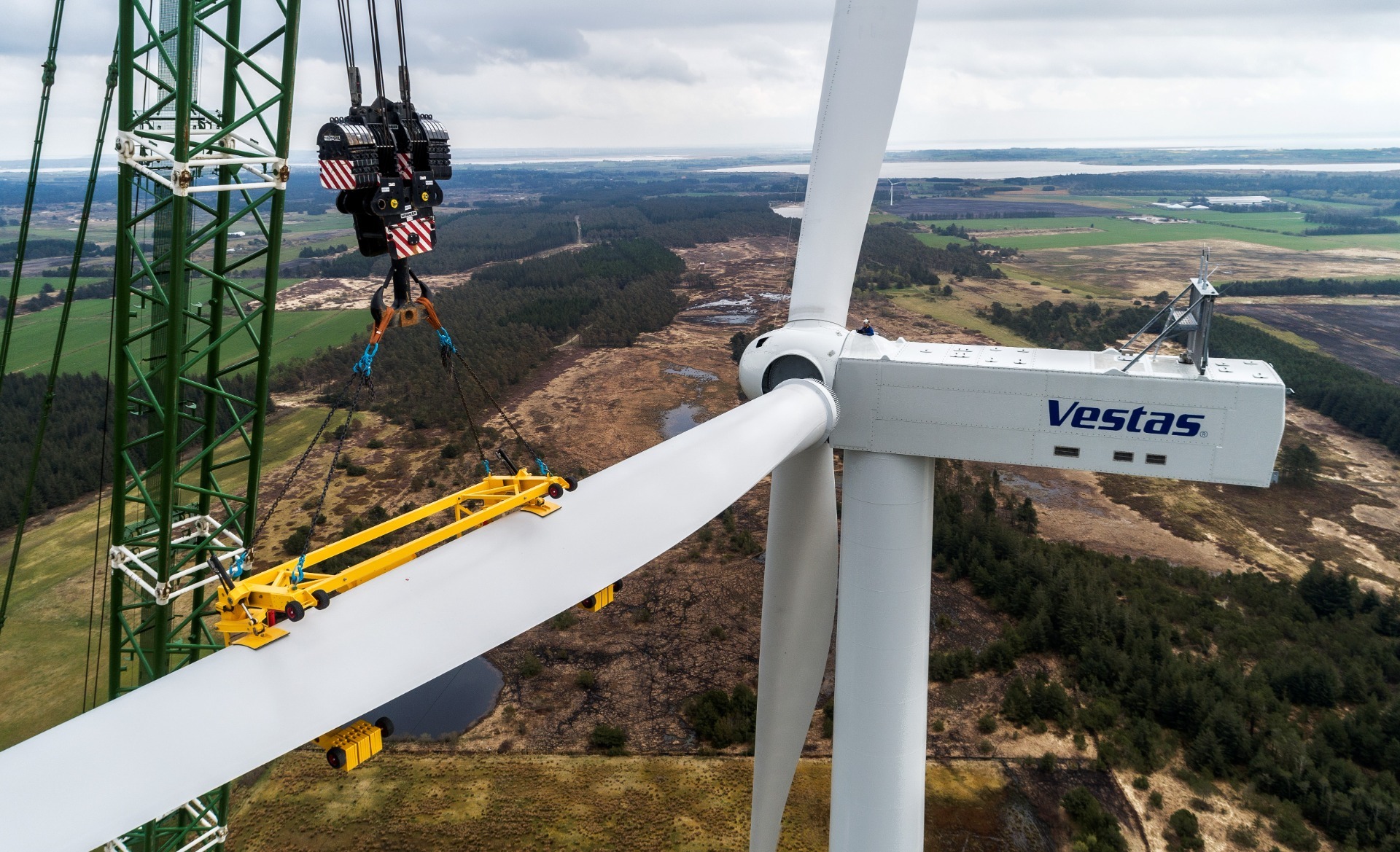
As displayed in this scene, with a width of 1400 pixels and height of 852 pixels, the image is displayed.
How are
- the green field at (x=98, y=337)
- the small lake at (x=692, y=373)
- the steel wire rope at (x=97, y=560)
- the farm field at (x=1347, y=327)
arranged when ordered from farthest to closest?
the green field at (x=98, y=337), the farm field at (x=1347, y=327), the small lake at (x=692, y=373), the steel wire rope at (x=97, y=560)

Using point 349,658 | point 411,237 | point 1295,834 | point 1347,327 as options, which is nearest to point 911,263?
point 1347,327

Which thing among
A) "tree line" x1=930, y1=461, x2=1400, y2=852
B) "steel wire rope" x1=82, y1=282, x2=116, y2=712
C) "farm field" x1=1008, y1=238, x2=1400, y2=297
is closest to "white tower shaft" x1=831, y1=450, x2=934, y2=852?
"steel wire rope" x1=82, y1=282, x2=116, y2=712

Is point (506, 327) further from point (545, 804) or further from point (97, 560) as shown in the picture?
point (545, 804)

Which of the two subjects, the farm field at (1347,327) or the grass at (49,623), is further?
the farm field at (1347,327)

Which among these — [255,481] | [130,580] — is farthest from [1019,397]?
[130,580]

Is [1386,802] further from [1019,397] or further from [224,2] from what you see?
[224,2]

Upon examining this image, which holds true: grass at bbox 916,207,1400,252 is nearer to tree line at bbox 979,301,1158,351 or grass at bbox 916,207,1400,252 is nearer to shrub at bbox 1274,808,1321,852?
tree line at bbox 979,301,1158,351

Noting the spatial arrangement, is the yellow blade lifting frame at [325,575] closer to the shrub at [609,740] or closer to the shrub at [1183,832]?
the shrub at [609,740]

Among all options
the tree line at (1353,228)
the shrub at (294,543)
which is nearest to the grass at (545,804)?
the shrub at (294,543)
